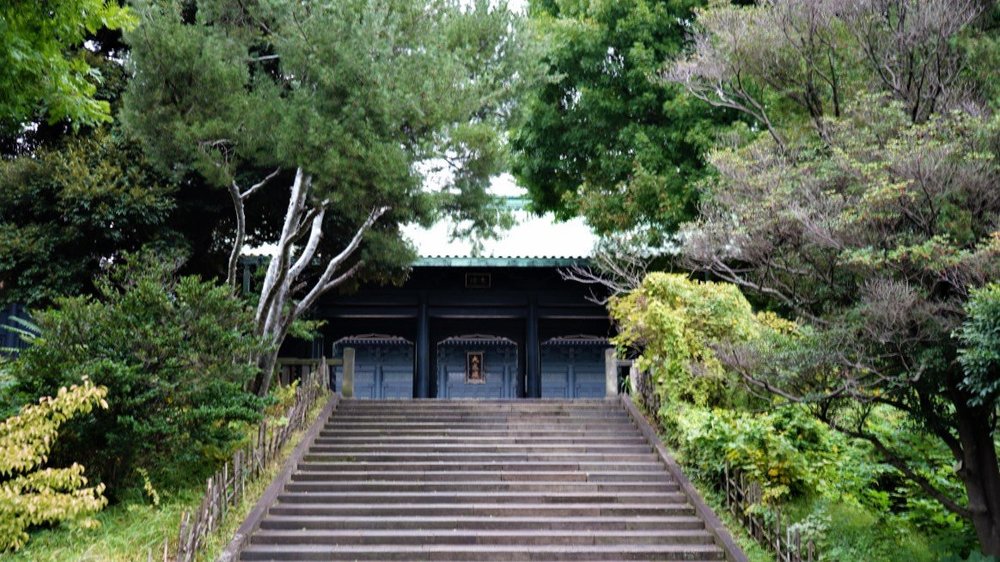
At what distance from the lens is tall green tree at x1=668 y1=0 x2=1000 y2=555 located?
6.59 meters

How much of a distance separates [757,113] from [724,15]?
1.17 m

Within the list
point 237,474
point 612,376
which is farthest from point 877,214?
point 612,376

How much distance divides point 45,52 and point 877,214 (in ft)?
25.6

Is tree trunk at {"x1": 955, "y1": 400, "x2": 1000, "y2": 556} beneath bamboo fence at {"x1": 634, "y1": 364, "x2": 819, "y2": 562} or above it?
above

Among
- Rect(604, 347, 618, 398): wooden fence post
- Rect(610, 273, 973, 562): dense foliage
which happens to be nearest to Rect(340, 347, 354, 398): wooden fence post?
Rect(604, 347, 618, 398): wooden fence post

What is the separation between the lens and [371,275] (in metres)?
14.3

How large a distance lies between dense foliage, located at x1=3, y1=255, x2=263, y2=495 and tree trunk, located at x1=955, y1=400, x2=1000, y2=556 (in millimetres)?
7555

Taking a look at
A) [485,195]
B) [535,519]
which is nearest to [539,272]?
[485,195]

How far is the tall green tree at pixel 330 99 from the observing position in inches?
405

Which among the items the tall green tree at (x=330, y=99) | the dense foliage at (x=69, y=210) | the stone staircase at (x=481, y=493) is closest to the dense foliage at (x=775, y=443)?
the stone staircase at (x=481, y=493)

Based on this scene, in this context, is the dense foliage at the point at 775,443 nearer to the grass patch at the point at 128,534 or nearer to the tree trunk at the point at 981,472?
the tree trunk at the point at 981,472

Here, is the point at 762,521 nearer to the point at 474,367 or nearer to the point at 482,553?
the point at 482,553

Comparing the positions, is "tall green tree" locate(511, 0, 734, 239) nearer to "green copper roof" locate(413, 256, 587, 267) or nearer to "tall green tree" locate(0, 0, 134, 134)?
"green copper roof" locate(413, 256, 587, 267)

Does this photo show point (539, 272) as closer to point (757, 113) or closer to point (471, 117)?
point (471, 117)
